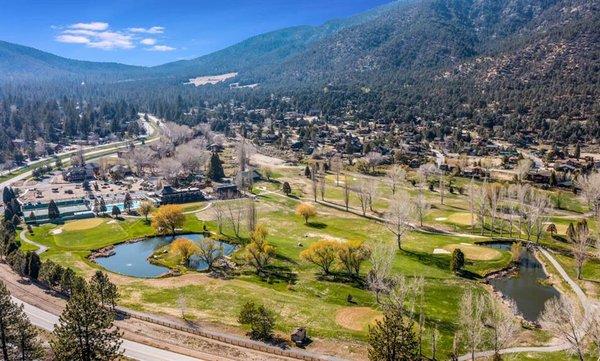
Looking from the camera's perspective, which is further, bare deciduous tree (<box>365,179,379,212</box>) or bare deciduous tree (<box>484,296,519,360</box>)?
bare deciduous tree (<box>365,179,379,212</box>)

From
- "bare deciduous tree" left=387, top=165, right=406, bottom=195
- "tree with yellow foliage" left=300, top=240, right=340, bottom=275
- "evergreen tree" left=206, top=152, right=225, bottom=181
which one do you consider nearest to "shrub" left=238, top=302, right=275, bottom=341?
"tree with yellow foliage" left=300, top=240, right=340, bottom=275

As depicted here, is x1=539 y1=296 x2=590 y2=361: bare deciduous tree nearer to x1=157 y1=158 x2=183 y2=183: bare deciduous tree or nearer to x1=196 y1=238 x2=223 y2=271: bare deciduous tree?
x1=196 y1=238 x2=223 y2=271: bare deciduous tree

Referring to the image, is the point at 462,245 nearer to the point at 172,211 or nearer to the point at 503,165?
the point at 172,211

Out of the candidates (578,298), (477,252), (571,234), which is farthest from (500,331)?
(571,234)

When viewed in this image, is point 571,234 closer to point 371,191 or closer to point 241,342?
point 371,191

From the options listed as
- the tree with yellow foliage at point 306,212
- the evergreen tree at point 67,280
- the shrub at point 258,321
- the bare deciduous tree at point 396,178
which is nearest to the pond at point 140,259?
the evergreen tree at point 67,280

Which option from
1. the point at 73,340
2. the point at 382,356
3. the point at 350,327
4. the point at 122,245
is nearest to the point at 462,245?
the point at 350,327
